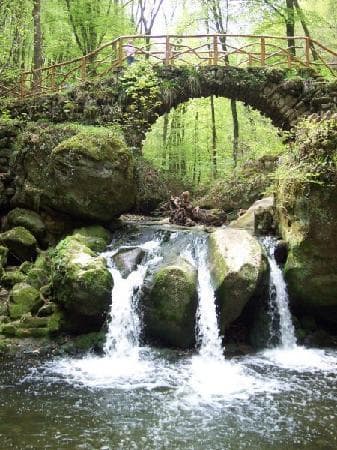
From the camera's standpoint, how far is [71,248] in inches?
419

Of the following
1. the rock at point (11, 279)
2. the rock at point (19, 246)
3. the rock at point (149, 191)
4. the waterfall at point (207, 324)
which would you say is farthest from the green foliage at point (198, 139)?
the waterfall at point (207, 324)

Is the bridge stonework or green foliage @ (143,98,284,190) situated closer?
the bridge stonework

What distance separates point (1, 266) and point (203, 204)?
8.31 metres

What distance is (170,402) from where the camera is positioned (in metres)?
7.00

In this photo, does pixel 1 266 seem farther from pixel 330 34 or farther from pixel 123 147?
pixel 330 34

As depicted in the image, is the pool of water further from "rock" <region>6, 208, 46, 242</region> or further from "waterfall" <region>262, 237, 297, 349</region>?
"rock" <region>6, 208, 46, 242</region>

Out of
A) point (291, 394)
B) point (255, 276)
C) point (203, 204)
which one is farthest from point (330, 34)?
point (291, 394)

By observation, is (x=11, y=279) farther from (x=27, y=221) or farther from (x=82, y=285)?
(x=82, y=285)

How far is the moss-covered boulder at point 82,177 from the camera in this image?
12727 millimetres

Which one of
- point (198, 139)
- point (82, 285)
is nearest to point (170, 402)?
point (82, 285)

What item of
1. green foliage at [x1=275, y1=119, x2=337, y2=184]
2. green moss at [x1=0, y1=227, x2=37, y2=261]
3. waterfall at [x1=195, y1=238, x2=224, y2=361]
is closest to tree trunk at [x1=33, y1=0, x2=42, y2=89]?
green moss at [x1=0, y1=227, x2=37, y2=261]

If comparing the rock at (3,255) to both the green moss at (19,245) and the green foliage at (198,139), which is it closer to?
the green moss at (19,245)

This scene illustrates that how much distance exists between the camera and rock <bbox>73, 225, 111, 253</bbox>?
12.1m

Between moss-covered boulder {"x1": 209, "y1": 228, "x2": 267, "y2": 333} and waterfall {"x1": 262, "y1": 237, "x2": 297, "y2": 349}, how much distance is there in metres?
0.51
